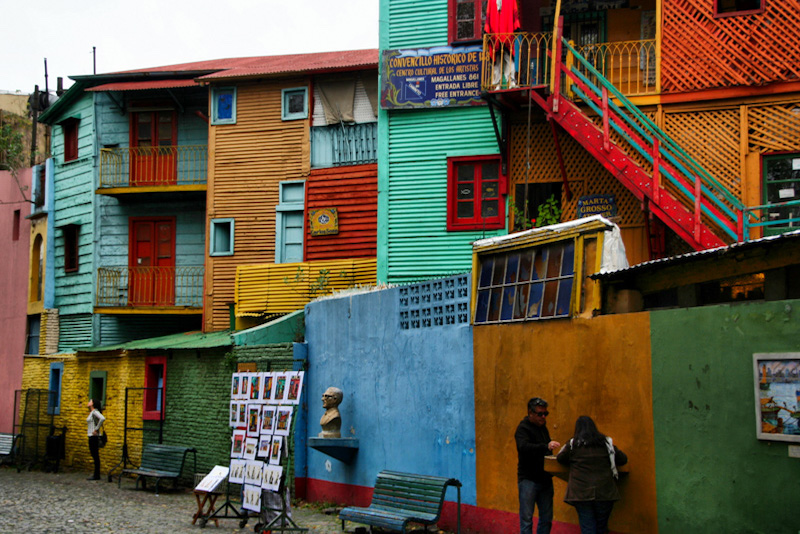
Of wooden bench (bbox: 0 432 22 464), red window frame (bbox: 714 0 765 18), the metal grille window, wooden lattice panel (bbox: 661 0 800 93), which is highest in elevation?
red window frame (bbox: 714 0 765 18)

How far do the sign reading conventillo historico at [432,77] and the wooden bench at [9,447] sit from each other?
1354cm

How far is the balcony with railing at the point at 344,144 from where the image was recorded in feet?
70.9

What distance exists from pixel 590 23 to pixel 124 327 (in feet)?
50.4

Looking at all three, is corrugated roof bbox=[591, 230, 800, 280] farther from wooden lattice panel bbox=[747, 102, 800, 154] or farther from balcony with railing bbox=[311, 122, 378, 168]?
balcony with railing bbox=[311, 122, 378, 168]

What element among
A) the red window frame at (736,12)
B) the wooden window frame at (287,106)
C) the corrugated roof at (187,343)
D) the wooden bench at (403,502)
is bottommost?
the wooden bench at (403,502)

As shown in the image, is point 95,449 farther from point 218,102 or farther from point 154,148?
point 218,102

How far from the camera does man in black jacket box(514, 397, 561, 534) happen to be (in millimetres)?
9680

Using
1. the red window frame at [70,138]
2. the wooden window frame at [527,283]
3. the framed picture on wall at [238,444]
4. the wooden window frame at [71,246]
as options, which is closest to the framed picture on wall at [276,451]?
the framed picture on wall at [238,444]

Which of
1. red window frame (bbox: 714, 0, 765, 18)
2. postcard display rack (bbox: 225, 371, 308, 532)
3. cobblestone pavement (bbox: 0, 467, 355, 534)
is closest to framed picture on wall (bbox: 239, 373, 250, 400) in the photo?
postcard display rack (bbox: 225, 371, 308, 532)

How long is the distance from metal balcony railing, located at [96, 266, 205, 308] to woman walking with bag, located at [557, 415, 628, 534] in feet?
56.8

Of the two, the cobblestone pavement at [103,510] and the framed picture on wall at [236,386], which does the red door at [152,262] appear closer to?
the cobblestone pavement at [103,510]

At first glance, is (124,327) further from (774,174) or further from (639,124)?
(774,174)

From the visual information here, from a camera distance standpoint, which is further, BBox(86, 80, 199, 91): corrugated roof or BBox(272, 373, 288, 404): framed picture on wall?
BBox(86, 80, 199, 91): corrugated roof

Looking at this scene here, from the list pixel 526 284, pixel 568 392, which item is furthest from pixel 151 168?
pixel 568 392
